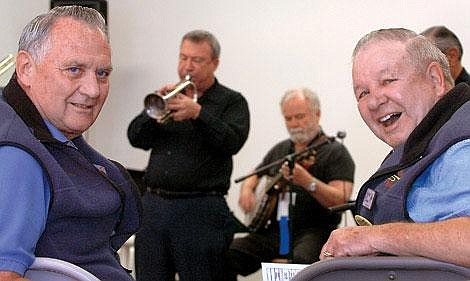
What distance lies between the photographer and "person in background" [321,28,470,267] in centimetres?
185

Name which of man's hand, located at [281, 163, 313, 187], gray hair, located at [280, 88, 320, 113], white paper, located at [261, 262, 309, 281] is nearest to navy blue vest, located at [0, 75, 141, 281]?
white paper, located at [261, 262, 309, 281]

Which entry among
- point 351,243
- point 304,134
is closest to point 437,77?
point 351,243

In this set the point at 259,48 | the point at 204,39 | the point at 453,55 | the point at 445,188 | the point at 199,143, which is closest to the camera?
the point at 445,188

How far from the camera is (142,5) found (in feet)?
19.9

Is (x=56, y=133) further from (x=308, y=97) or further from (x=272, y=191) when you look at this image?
(x=308, y=97)

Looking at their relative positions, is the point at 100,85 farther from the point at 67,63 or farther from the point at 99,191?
the point at 99,191

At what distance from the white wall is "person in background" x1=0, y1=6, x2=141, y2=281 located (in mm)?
3275

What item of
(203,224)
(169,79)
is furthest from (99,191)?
(169,79)

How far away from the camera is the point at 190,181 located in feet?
14.1

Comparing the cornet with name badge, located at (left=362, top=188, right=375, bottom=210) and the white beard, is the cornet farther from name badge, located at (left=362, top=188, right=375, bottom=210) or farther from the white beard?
name badge, located at (left=362, top=188, right=375, bottom=210)

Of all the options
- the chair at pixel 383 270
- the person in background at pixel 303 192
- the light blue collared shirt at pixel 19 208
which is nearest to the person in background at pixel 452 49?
the person in background at pixel 303 192

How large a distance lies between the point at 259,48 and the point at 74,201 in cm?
380

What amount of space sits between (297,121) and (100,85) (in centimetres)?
279

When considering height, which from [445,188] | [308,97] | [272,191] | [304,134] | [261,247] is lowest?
[261,247]
